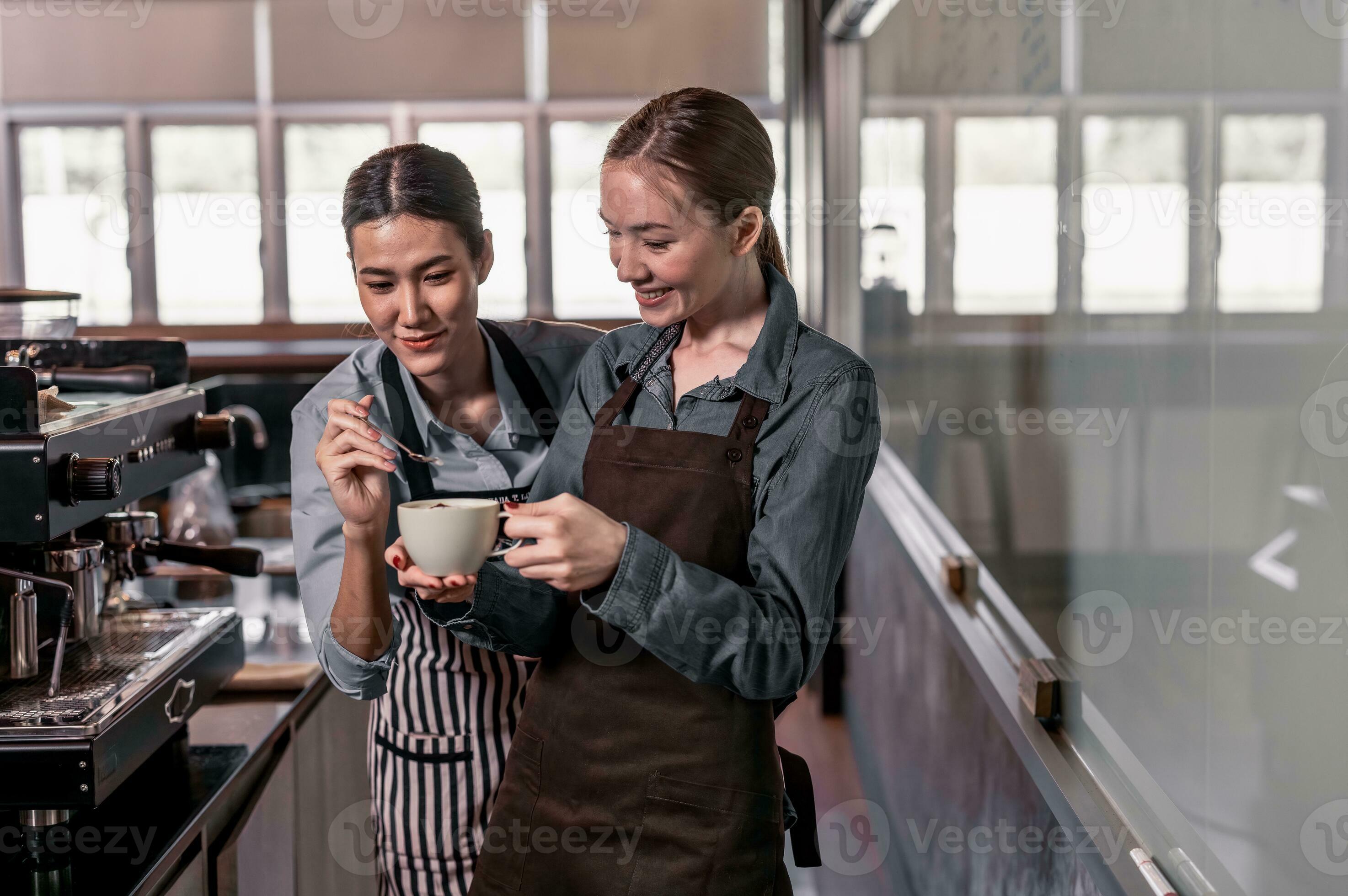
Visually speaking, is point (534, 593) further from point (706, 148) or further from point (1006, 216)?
point (1006, 216)

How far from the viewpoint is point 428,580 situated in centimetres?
107

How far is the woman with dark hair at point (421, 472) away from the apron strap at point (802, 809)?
1.28 feet

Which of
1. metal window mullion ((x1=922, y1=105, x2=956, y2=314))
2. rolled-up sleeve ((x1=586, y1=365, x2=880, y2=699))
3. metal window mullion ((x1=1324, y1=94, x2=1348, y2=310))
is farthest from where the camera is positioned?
metal window mullion ((x1=922, y1=105, x2=956, y2=314))

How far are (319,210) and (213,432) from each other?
A: 16.2 feet

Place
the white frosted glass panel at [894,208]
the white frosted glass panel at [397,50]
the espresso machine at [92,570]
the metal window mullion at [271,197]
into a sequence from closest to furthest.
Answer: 1. the espresso machine at [92,570]
2. the white frosted glass panel at [894,208]
3. the white frosted glass panel at [397,50]
4. the metal window mullion at [271,197]

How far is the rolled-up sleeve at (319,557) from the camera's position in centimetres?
129

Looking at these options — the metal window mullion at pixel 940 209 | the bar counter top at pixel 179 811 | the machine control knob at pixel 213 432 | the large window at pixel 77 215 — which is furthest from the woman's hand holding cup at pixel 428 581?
the large window at pixel 77 215

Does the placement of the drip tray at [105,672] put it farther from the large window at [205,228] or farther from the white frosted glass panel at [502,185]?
the large window at [205,228]


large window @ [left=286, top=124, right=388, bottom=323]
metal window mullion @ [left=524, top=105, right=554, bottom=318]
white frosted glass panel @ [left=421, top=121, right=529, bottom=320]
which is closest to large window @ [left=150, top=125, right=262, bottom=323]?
large window @ [left=286, top=124, right=388, bottom=323]

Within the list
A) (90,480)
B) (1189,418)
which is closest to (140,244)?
(90,480)

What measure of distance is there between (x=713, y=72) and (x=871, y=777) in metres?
3.82

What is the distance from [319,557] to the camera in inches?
52.1

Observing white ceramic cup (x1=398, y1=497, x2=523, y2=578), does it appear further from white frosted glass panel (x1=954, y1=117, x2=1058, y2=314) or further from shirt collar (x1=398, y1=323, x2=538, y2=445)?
white frosted glass panel (x1=954, y1=117, x2=1058, y2=314)

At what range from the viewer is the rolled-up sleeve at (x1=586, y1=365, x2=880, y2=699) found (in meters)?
1.01
